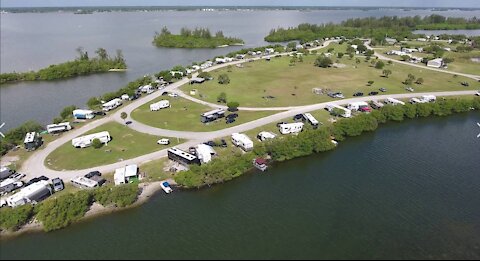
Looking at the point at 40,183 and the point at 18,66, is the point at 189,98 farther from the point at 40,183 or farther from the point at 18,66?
the point at 18,66

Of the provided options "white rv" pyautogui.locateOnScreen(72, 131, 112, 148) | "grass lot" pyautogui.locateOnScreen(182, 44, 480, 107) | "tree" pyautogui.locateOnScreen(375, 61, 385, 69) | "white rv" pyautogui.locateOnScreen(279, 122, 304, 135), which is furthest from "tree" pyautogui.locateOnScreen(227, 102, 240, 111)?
"tree" pyautogui.locateOnScreen(375, 61, 385, 69)

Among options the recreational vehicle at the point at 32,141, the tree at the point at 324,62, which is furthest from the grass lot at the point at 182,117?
the tree at the point at 324,62

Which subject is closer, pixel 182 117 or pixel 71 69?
pixel 182 117

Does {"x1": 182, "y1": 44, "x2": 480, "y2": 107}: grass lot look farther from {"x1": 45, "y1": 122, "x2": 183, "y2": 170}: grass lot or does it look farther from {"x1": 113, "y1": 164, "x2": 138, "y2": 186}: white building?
{"x1": 113, "y1": 164, "x2": 138, "y2": 186}: white building

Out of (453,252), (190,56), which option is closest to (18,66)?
(190,56)

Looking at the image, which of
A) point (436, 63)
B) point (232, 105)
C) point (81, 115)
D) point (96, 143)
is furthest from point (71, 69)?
point (436, 63)

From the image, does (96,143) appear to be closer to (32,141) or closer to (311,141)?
(32,141)
